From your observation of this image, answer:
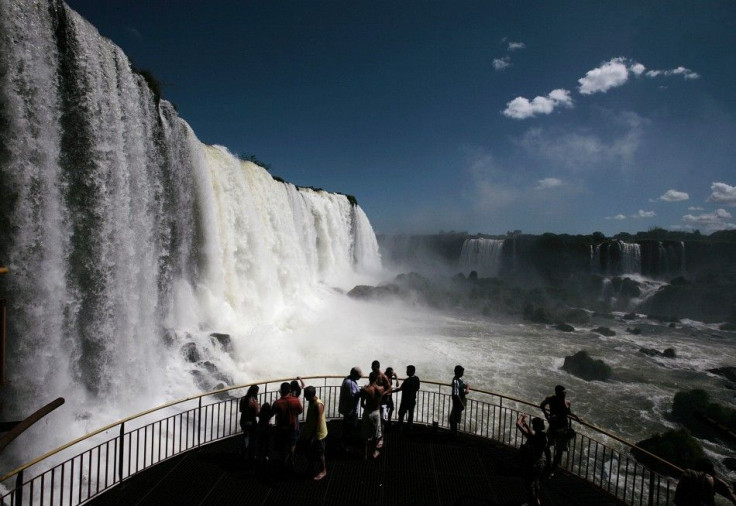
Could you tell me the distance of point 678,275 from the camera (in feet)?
148

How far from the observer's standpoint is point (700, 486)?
4672 millimetres

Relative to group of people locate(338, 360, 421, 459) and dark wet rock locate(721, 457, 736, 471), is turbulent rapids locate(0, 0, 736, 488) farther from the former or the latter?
group of people locate(338, 360, 421, 459)

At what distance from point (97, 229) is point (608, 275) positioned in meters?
49.9

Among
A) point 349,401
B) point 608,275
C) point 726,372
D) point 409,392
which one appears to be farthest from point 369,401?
point 608,275

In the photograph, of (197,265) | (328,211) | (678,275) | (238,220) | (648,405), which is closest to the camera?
(648,405)

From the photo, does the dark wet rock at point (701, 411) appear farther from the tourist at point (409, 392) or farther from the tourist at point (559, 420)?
the tourist at point (409, 392)

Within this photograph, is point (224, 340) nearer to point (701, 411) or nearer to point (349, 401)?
point (349, 401)

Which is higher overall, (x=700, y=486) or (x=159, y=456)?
(x=700, y=486)

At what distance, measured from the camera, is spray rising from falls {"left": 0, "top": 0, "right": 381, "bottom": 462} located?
27.6 ft

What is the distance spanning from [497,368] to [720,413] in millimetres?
7774

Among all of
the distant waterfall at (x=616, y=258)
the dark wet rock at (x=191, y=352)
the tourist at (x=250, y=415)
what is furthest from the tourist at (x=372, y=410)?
the distant waterfall at (x=616, y=258)

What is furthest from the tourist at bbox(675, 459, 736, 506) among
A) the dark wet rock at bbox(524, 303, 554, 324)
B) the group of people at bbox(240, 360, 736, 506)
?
the dark wet rock at bbox(524, 303, 554, 324)

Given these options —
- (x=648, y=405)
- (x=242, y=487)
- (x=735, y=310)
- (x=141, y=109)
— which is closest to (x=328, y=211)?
(x=141, y=109)

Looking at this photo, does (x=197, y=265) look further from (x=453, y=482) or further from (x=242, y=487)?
(x=453, y=482)
